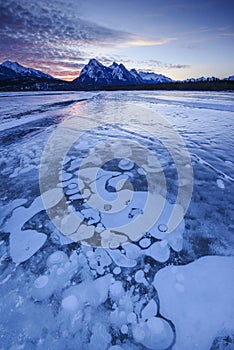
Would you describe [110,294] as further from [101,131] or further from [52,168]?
[101,131]

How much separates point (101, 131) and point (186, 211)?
396cm

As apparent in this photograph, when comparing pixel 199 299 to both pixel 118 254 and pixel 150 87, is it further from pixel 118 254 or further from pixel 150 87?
pixel 150 87

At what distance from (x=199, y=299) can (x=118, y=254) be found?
2.31ft

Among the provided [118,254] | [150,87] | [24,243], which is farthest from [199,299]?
[150,87]

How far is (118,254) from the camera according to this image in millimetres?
1623

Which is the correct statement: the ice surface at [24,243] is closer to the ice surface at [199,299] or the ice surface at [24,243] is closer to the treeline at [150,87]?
the ice surface at [199,299]

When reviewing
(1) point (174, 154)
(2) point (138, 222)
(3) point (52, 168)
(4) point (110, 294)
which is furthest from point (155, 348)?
(1) point (174, 154)

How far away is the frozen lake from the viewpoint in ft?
3.79

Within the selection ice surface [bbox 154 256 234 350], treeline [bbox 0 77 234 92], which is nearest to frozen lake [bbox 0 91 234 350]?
ice surface [bbox 154 256 234 350]

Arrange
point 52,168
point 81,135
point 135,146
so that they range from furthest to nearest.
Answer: point 81,135, point 135,146, point 52,168

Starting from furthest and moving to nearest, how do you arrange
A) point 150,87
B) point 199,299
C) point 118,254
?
point 150,87, point 118,254, point 199,299

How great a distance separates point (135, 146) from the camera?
4047 millimetres

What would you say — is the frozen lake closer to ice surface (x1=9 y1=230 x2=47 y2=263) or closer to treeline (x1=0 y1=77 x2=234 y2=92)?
ice surface (x1=9 y1=230 x2=47 y2=263)

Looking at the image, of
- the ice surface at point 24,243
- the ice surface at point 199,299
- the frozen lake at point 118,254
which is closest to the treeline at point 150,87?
the frozen lake at point 118,254
